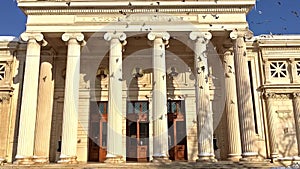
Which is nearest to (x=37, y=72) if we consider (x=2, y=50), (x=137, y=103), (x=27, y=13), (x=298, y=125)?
(x=27, y=13)

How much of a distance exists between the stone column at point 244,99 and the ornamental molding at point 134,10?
1260 millimetres

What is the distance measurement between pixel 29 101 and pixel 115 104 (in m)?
3.98

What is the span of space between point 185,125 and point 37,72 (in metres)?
8.28

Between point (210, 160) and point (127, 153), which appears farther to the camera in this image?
point (127, 153)

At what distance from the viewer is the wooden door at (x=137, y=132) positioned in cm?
1764

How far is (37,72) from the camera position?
51.5 ft

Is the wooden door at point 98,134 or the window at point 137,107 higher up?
the window at point 137,107

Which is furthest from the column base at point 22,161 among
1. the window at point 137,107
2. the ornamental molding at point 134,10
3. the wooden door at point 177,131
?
the wooden door at point 177,131

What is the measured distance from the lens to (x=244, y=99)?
15070 mm

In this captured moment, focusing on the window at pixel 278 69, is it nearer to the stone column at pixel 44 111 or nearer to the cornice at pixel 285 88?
the cornice at pixel 285 88

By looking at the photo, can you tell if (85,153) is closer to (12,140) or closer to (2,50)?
(12,140)

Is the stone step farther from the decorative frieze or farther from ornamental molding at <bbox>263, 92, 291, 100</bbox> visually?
the decorative frieze

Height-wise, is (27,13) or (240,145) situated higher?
(27,13)

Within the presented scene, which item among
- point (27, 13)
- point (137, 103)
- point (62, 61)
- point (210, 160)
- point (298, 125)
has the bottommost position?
point (210, 160)
